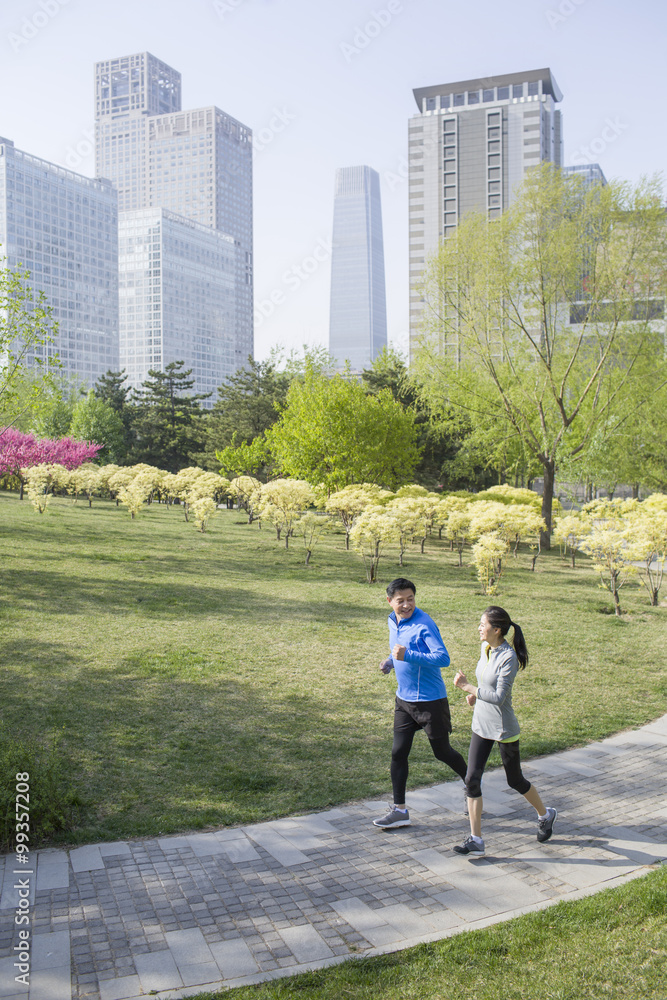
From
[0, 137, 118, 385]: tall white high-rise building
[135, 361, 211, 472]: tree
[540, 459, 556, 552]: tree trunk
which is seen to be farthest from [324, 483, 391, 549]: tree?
[0, 137, 118, 385]: tall white high-rise building

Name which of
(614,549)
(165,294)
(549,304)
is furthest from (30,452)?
(165,294)

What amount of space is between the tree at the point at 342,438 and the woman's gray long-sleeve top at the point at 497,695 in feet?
63.8

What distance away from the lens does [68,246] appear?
414 feet

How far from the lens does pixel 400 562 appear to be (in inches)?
680

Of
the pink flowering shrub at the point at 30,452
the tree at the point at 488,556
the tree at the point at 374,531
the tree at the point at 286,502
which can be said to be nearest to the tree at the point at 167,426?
the pink flowering shrub at the point at 30,452

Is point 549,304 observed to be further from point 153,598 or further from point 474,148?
point 474,148

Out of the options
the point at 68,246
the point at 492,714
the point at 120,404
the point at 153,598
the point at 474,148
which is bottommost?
the point at 153,598

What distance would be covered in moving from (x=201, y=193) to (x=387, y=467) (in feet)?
627

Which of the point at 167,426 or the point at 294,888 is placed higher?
the point at 167,426

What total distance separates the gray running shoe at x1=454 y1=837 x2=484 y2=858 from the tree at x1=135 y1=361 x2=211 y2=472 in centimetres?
4127

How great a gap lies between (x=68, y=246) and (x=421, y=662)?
138911 millimetres

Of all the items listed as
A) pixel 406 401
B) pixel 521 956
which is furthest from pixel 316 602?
pixel 406 401

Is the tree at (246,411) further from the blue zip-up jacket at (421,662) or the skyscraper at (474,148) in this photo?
the skyscraper at (474,148)

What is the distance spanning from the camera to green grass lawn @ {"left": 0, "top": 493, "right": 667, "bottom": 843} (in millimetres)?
5148
